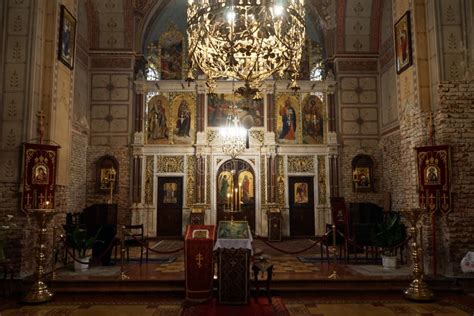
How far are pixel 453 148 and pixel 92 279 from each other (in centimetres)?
752

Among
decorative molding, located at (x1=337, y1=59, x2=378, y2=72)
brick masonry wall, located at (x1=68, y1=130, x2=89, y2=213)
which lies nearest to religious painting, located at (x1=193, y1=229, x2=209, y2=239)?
brick masonry wall, located at (x1=68, y1=130, x2=89, y2=213)

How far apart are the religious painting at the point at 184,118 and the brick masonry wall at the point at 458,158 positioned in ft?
31.8

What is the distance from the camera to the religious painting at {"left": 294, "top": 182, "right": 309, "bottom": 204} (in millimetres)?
15617

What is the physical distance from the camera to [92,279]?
757 cm

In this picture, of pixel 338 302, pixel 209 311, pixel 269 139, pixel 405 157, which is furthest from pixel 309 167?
pixel 209 311

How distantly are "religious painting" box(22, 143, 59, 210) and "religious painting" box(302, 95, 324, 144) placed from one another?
10.1 m

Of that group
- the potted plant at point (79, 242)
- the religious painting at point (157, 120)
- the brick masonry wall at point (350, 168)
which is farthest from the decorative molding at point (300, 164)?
the potted plant at point (79, 242)

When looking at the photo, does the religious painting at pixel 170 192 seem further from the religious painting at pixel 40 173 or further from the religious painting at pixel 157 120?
the religious painting at pixel 40 173

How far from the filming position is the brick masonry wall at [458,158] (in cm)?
768

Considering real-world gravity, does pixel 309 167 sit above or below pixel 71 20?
below

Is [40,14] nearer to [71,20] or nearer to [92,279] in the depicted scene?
[71,20]

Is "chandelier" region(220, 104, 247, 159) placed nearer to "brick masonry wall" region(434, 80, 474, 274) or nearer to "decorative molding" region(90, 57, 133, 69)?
"decorative molding" region(90, 57, 133, 69)

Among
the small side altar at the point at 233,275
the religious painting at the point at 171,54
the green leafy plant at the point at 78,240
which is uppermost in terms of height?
the religious painting at the point at 171,54

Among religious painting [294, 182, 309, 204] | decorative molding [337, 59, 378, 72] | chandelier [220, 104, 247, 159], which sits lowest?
religious painting [294, 182, 309, 204]
